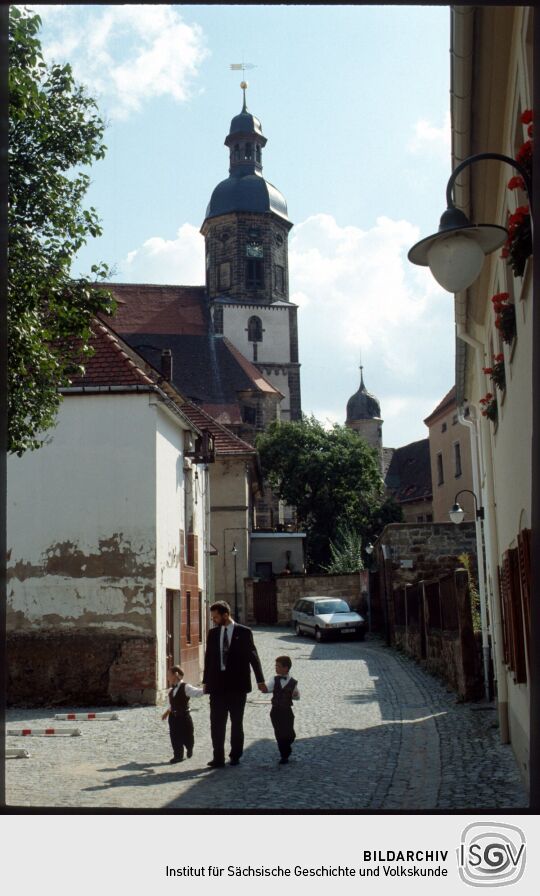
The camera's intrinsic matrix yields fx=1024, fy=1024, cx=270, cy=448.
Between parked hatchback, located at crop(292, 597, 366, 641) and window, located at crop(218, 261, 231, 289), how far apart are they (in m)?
36.0

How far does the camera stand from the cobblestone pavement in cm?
761

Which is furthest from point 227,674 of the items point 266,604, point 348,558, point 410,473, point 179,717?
point 410,473

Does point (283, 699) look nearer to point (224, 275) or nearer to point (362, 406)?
point (224, 275)

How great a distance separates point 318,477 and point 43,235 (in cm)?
4418

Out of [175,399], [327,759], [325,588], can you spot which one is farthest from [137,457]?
[325,588]

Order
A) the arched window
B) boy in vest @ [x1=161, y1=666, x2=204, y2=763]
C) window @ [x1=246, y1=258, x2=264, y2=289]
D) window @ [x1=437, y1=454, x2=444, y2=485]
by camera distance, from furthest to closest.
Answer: window @ [x1=246, y1=258, x2=264, y2=289] < the arched window < window @ [x1=437, y1=454, x2=444, y2=485] < boy in vest @ [x1=161, y1=666, x2=204, y2=763]

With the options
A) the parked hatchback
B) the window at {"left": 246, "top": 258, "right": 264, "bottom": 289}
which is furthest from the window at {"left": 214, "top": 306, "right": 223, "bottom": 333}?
the parked hatchback

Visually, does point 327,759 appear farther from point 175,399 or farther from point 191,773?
point 175,399

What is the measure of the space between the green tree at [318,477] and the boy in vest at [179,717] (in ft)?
140

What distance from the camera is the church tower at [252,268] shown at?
62.6m

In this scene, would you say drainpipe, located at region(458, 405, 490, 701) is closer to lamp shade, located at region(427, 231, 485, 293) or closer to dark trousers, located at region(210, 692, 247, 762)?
dark trousers, located at region(210, 692, 247, 762)

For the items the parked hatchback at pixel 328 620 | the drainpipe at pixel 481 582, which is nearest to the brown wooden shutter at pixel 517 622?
the drainpipe at pixel 481 582

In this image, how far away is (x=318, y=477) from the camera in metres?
53.1
